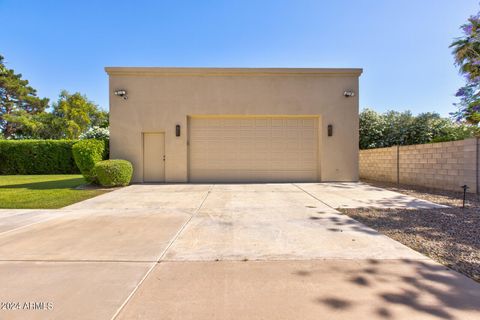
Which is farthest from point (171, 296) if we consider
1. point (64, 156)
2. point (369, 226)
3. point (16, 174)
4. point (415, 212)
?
point (16, 174)

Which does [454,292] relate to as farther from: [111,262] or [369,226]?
[111,262]

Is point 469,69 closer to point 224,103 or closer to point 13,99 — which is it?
point 224,103

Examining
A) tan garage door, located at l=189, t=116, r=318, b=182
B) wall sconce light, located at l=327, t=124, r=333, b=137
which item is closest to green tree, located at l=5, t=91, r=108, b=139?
tan garage door, located at l=189, t=116, r=318, b=182

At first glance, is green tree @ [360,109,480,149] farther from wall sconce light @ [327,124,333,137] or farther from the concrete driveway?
the concrete driveway

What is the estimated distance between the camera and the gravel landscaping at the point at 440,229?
2.99m

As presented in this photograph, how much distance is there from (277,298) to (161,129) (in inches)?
375

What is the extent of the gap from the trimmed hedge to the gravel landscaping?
56.5 feet

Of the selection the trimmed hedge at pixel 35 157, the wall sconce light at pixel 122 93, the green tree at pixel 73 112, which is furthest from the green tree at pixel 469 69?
the green tree at pixel 73 112

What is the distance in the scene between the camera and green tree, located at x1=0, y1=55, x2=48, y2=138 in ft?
88.8

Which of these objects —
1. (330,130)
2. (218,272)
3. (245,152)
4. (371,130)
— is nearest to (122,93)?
(245,152)

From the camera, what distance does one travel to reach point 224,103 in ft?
35.0

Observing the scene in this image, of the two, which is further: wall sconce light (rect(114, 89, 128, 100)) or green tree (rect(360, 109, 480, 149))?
green tree (rect(360, 109, 480, 149))

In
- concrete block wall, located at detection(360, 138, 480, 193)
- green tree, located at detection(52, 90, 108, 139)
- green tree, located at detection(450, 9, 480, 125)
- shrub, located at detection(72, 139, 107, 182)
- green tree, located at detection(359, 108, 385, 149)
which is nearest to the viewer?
concrete block wall, located at detection(360, 138, 480, 193)

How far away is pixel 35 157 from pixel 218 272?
1848 centimetres
